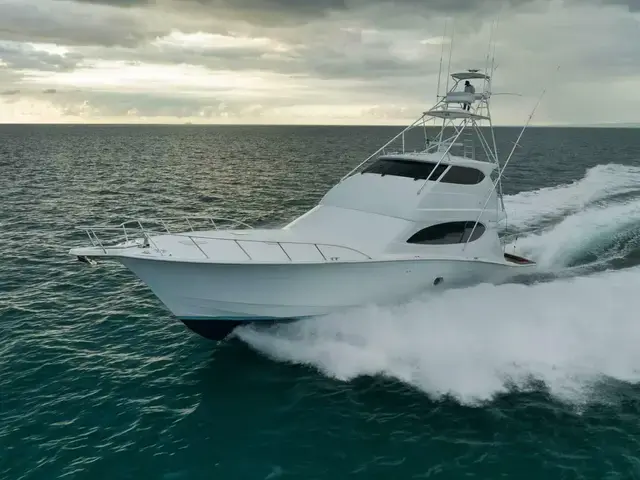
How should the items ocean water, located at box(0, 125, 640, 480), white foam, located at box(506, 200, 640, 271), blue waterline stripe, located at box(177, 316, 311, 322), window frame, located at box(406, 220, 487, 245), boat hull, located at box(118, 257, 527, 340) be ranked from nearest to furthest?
1. ocean water, located at box(0, 125, 640, 480)
2. boat hull, located at box(118, 257, 527, 340)
3. blue waterline stripe, located at box(177, 316, 311, 322)
4. window frame, located at box(406, 220, 487, 245)
5. white foam, located at box(506, 200, 640, 271)

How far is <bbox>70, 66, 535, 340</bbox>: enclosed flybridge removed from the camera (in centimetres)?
1162

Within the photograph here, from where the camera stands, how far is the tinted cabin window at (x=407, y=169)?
14874 millimetres

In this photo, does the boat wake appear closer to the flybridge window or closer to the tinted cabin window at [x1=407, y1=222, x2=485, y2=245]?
the tinted cabin window at [x1=407, y1=222, x2=485, y2=245]

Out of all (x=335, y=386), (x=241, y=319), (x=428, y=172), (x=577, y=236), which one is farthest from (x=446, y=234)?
(x=577, y=236)

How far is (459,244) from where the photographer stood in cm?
1438

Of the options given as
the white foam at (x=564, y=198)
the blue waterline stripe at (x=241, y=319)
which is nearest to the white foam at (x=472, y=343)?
the blue waterline stripe at (x=241, y=319)

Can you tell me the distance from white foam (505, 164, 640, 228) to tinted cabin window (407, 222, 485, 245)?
34.3 feet

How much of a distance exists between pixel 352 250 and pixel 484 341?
12.1ft

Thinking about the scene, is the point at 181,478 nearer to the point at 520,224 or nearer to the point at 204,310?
the point at 204,310

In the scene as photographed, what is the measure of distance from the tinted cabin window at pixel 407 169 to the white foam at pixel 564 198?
35.5ft

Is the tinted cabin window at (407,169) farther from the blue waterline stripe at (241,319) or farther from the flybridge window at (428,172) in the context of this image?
the blue waterline stripe at (241,319)

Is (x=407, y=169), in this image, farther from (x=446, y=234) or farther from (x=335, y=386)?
(x=335, y=386)

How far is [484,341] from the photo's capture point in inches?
476

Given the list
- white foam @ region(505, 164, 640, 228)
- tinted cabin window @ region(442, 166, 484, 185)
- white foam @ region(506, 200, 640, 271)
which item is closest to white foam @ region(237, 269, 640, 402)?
tinted cabin window @ region(442, 166, 484, 185)
